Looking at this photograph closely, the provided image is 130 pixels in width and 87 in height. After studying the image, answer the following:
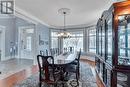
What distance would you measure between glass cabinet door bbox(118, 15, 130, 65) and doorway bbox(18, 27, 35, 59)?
7855mm

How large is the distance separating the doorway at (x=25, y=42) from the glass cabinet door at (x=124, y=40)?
25.8 feet

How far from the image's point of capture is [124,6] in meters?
2.47

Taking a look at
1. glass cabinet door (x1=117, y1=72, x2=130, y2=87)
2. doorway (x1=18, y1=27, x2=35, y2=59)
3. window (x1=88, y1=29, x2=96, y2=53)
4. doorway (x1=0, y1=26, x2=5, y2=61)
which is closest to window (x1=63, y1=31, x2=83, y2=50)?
window (x1=88, y1=29, x2=96, y2=53)

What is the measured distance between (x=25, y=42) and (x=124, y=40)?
8.50 metres

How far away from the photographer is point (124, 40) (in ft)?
8.83

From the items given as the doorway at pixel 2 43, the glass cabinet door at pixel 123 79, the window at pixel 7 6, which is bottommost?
the glass cabinet door at pixel 123 79

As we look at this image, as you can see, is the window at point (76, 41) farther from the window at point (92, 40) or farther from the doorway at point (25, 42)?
the doorway at point (25, 42)

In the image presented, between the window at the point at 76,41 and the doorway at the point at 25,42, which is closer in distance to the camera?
the doorway at the point at 25,42

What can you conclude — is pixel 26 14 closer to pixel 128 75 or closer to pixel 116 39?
pixel 116 39

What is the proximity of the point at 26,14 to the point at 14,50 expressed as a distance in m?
5.19

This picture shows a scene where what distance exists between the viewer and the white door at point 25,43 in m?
9.70

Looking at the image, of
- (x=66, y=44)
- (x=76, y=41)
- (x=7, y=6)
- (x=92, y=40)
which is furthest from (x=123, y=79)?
(x=66, y=44)

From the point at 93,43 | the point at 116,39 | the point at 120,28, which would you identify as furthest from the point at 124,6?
the point at 93,43

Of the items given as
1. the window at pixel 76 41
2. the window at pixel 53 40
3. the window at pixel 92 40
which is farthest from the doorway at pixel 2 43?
the window at pixel 92 40
